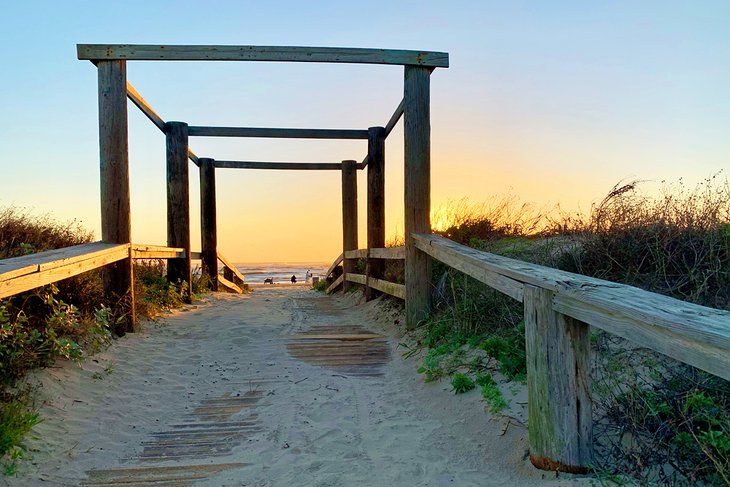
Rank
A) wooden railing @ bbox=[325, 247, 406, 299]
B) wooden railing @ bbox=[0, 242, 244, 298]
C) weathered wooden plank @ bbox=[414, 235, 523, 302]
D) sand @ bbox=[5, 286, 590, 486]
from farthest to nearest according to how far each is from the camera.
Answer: wooden railing @ bbox=[325, 247, 406, 299]
wooden railing @ bbox=[0, 242, 244, 298]
weathered wooden plank @ bbox=[414, 235, 523, 302]
sand @ bbox=[5, 286, 590, 486]

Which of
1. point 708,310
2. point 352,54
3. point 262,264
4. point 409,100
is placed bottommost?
point 262,264

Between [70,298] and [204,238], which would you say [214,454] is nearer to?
[70,298]

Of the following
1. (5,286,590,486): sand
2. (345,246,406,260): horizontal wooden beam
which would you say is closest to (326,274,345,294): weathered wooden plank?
(345,246,406,260): horizontal wooden beam

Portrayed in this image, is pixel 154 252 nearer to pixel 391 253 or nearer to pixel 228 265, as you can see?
pixel 391 253

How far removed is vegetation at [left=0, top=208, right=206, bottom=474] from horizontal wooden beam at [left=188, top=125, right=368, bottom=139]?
2.73 m

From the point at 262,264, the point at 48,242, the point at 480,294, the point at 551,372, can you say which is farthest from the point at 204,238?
the point at 262,264

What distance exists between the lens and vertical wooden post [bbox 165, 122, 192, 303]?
29.2 ft

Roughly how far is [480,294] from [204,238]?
311 inches

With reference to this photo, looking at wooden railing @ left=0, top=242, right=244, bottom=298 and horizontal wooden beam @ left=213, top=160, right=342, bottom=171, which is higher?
horizontal wooden beam @ left=213, top=160, right=342, bottom=171

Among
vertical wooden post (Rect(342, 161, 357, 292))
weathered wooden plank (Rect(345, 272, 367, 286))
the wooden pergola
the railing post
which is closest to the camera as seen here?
the wooden pergola

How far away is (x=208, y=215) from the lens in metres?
11.4

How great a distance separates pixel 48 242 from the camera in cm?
670

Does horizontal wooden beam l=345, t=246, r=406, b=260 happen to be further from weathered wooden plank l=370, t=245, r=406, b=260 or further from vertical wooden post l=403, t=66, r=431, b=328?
vertical wooden post l=403, t=66, r=431, b=328

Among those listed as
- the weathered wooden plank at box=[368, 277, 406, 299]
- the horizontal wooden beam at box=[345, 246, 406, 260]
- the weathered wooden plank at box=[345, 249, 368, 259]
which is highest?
the horizontal wooden beam at box=[345, 246, 406, 260]
